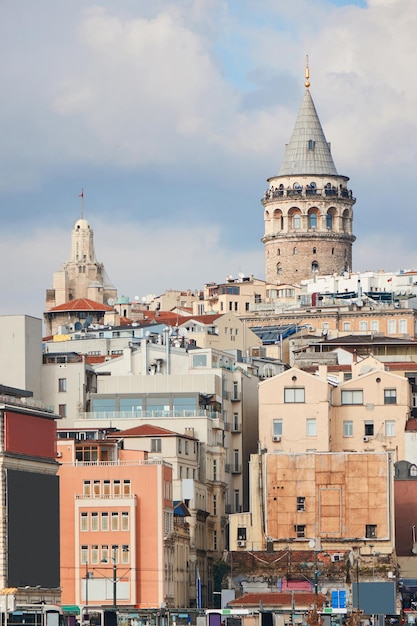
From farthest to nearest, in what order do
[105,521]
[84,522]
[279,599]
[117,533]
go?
[84,522], [279,599], [105,521], [117,533]

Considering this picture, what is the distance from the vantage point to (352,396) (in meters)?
140

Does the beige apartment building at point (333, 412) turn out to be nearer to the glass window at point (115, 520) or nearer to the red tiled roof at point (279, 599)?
the red tiled roof at point (279, 599)

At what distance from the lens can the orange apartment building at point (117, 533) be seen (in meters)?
120

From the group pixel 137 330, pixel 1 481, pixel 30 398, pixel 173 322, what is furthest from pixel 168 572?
pixel 173 322

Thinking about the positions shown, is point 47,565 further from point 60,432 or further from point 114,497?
point 60,432

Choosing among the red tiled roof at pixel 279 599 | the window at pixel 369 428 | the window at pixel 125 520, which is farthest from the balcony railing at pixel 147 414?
the red tiled roof at pixel 279 599

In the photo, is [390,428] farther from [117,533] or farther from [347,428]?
[117,533]

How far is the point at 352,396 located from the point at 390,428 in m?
3.03

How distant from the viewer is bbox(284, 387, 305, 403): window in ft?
453

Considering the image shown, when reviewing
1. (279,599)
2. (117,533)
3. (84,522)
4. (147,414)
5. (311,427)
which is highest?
(147,414)

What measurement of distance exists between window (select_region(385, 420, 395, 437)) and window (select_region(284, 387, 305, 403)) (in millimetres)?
5458

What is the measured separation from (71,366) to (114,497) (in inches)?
1019

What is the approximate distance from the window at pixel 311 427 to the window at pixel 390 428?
446 cm

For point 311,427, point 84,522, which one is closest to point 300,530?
point 311,427
